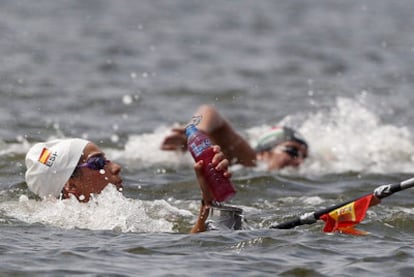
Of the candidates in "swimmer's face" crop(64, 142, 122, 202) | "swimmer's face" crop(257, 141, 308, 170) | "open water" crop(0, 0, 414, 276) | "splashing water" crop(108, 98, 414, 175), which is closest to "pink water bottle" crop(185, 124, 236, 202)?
"open water" crop(0, 0, 414, 276)

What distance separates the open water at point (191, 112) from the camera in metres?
9.09

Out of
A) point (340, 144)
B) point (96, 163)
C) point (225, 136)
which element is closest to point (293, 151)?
point (225, 136)

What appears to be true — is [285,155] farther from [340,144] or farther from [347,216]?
[347,216]

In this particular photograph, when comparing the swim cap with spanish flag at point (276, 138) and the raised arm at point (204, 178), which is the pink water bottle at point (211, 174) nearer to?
the raised arm at point (204, 178)

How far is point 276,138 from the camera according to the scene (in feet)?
47.4

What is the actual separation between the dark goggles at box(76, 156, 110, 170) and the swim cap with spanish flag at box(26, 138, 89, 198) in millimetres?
93

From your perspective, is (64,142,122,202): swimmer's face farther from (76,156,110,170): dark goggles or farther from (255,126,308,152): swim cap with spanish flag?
(255,126,308,152): swim cap with spanish flag

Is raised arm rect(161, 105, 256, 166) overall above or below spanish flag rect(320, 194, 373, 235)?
above

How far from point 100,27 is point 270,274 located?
19.0 meters

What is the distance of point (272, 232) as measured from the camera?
962 centimetres

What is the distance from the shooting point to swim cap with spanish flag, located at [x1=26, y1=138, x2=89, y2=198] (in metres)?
10.5

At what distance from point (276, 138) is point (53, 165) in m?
4.41

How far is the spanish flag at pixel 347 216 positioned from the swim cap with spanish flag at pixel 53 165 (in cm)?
226

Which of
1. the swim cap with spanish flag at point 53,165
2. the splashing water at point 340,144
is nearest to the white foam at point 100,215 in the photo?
the swim cap with spanish flag at point 53,165
